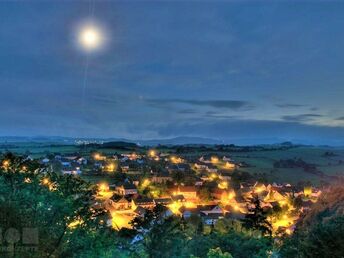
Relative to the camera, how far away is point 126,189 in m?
48.7

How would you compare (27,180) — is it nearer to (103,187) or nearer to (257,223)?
(257,223)

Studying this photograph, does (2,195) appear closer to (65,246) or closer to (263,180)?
(65,246)

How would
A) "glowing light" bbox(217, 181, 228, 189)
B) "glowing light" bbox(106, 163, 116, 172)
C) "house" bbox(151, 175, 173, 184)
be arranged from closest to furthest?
"glowing light" bbox(217, 181, 228, 189), "house" bbox(151, 175, 173, 184), "glowing light" bbox(106, 163, 116, 172)

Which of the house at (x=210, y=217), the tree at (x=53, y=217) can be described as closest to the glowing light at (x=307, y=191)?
the house at (x=210, y=217)

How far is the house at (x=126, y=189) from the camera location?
4741 centimetres

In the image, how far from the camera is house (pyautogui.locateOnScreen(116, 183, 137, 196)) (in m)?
47.4

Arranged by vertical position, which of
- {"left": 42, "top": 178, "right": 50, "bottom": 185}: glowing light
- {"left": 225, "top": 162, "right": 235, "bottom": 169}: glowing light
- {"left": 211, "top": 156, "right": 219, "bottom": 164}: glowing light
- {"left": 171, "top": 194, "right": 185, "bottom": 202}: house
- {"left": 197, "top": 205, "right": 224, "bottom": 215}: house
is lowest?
{"left": 197, "top": 205, "right": 224, "bottom": 215}: house

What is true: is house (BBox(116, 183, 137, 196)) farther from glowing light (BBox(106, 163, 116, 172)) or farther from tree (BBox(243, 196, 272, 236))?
tree (BBox(243, 196, 272, 236))

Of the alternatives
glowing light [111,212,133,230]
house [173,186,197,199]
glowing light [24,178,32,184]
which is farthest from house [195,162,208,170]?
glowing light [24,178,32,184]

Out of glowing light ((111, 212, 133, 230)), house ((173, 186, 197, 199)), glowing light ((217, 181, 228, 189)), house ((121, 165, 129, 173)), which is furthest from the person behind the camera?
house ((121, 165, 129, 173))

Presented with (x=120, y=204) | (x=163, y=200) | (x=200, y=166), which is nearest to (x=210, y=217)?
(x=163, y=200)

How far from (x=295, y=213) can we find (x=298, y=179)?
30746mm

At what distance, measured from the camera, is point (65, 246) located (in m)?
10.0

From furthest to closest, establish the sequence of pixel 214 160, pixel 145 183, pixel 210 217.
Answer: pixel 214 160
pixel 145 183
pixel 210 217
